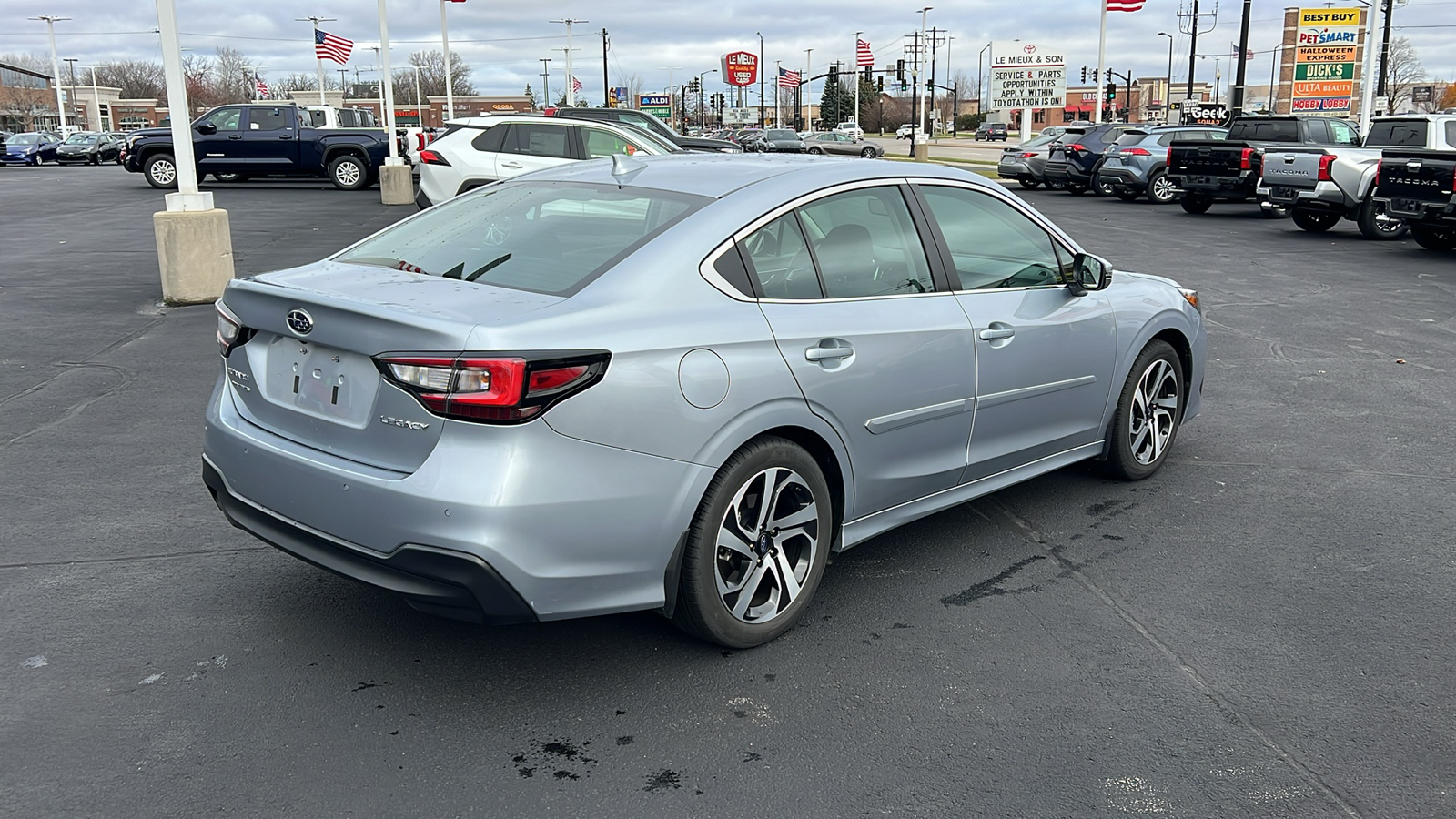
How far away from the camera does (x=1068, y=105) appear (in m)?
122

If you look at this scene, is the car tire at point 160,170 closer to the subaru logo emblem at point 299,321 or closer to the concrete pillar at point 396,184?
the concrete pillar at point 396,184

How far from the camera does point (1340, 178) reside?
59.3ft

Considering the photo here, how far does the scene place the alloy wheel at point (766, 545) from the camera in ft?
12.4

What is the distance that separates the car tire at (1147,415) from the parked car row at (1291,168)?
38.1ft

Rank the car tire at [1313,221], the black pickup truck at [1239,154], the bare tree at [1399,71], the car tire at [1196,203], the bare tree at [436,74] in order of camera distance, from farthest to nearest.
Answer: the bare tree at [436,74] < the bare tree at [1399,71] < the car tire at [1196,203] < the black pickup truck at [1239,154] < the car tire at [1313,221]

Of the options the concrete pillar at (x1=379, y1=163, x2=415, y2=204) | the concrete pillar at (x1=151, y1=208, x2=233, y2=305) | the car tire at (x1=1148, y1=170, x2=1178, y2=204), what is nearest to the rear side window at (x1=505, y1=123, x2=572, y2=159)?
the concrete pillar at (x1=151, y1=208, x2=233, y2=305)

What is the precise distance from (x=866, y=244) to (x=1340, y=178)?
16626 millimetres

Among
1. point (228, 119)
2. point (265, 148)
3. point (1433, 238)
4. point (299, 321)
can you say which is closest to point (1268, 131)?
point (1433, 238)

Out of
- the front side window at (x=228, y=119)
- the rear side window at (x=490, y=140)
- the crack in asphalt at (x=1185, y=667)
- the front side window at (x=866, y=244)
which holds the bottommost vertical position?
the crack in asphalt at (x=1185, y=667)

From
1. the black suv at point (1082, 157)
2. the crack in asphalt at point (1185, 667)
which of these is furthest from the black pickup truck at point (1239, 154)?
the crack in asphalt at point (1185, 667)

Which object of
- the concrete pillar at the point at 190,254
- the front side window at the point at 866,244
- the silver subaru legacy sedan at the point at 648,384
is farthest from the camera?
the concrete pillar at the point at 190,254

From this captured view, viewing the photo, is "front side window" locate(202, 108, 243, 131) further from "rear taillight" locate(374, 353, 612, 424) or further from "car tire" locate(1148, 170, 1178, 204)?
"rear taillight" locate(374, 353, 612, 424)

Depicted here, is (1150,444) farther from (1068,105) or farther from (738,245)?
(1068,105)

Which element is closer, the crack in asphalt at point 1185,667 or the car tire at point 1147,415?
the crack in asphalt at point 1185,667
